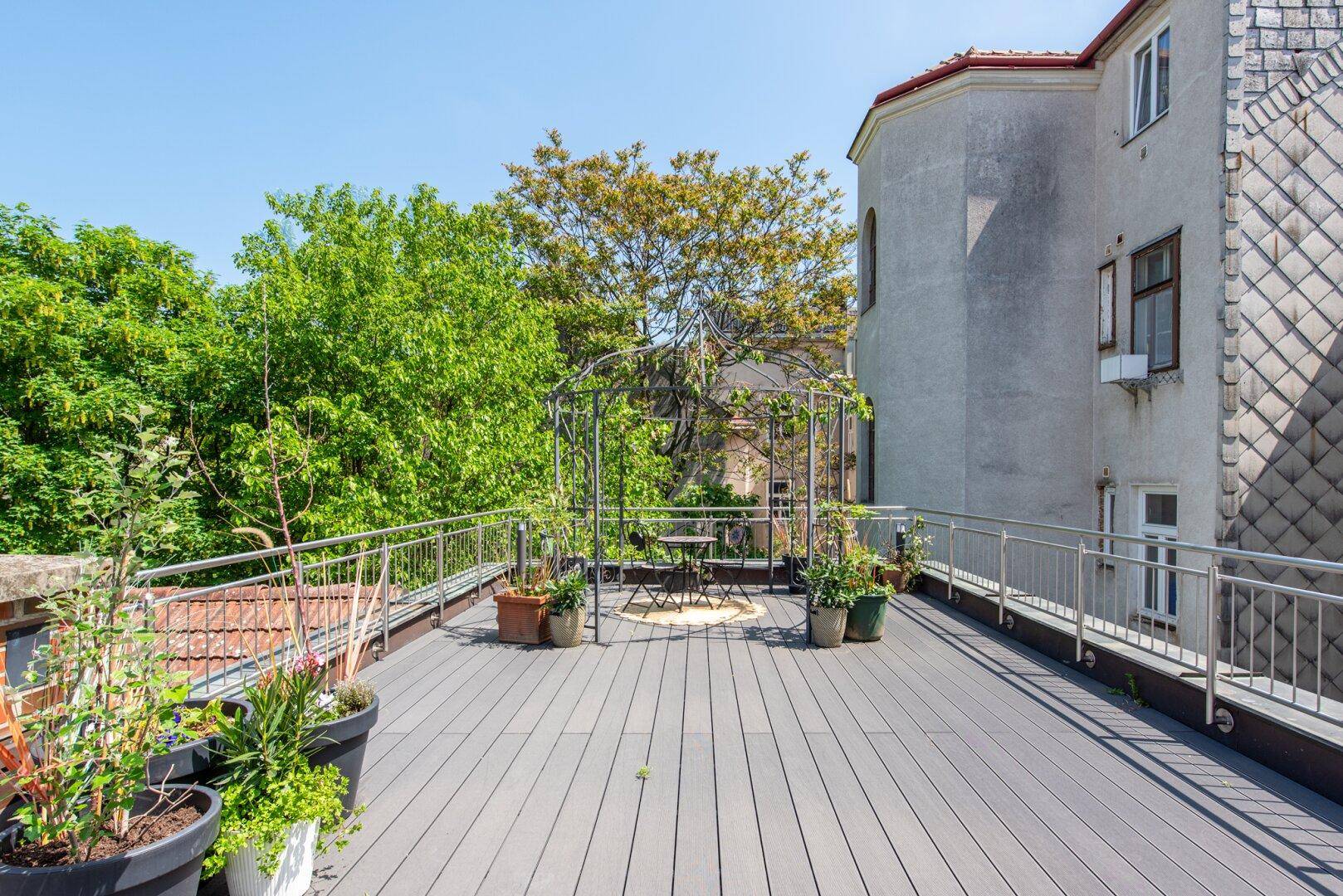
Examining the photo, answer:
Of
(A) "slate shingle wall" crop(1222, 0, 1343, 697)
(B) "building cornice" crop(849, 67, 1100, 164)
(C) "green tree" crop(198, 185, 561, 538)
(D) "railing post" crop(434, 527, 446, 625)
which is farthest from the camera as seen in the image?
(C) "green tree" crop(198, 185, 561, 538)

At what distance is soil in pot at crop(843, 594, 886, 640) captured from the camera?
607 centimetres

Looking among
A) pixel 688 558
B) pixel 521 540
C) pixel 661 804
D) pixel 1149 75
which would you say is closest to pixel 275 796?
pixel 661 804

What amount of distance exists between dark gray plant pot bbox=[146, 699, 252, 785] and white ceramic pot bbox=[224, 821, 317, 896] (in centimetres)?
32

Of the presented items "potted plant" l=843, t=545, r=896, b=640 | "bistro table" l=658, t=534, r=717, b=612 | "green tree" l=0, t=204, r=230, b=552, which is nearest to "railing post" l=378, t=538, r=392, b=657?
"bistro table" l=658, t=534, r=717, b=612

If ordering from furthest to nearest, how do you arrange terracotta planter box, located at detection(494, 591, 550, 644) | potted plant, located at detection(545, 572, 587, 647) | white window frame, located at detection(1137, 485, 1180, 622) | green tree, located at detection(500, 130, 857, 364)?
green tree, located at detection(500, 130, 857, 364), white window frame, located at detection(1137, 485, 1180, 622), terracotta planter box, located at detection(494, 591, 550, 644), potted plant, located at detection(545, 572, 587, 647)

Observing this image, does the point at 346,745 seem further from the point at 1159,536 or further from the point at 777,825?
the point at 1159,536

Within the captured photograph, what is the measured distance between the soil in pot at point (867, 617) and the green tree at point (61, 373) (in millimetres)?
12846

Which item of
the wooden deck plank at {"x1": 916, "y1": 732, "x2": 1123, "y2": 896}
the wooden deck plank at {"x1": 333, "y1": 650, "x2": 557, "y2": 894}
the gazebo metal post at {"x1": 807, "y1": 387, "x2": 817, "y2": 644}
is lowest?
the wooden deck plank at {"x1": 333, "y1": 650, "x2": 557, "y2": 894}

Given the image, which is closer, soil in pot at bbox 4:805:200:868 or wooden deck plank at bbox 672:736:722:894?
soil in pot at bbox 4:805:200:868

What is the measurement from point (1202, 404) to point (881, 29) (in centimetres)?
557

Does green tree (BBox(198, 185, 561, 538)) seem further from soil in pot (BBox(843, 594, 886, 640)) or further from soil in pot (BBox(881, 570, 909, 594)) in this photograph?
soil in pot (BBox(843, 594, 886, 640))

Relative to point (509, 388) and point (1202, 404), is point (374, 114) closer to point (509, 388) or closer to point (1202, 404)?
point (509, 388)

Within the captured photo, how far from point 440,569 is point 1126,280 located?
8.74 metres

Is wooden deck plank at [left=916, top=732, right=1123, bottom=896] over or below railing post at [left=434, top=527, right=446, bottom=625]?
below
